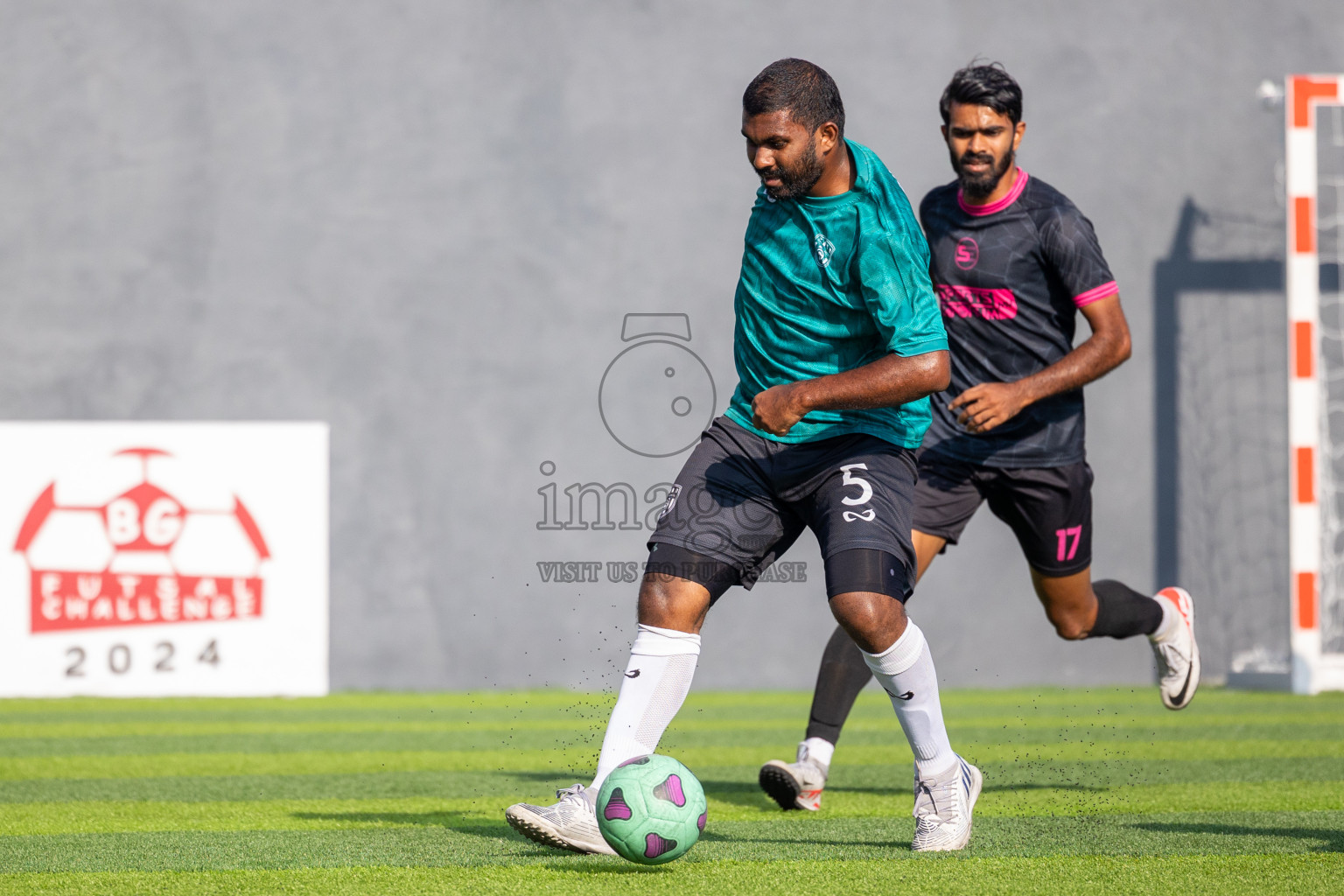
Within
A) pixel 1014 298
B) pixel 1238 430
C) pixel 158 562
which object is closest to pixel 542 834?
pixel 1014 298

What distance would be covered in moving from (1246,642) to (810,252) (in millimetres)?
7615

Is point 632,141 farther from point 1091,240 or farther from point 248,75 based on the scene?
point 1091,240

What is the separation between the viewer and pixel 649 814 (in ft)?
9.27

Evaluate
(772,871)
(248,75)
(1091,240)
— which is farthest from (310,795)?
(248,75)

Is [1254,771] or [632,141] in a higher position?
[632,141]

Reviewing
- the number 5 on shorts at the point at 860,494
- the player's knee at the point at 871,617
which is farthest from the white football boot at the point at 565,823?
the number 5 on shorts at the point at 860,494

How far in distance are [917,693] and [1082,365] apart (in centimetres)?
140

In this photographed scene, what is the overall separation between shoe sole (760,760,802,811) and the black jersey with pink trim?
118 centimetres

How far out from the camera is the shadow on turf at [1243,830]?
3396 millimetres

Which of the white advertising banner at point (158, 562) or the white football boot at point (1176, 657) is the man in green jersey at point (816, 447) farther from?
the white advertising banner at point (158, 562)

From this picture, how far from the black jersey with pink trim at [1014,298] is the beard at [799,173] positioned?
1.37 metres

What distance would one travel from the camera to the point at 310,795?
450 cm

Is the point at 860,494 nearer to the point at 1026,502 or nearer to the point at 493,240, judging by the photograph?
the point at 1026,502

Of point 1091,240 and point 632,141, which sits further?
point 632,141
